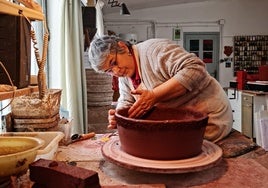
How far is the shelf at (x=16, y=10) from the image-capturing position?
3.28 ft

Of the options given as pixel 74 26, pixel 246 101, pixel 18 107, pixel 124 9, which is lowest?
pixel 246 101

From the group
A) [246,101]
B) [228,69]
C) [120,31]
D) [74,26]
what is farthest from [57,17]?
[228,69]

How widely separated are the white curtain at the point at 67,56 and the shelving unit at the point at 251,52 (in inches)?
192

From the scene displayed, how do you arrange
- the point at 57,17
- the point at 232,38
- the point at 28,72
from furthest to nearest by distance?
the point at 232,38 < the point at 57,17 < the point at 28,72

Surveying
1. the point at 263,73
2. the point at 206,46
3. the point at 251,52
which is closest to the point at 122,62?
the point at 263,73

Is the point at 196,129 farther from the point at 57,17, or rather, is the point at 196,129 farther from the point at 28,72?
the point at 57,17

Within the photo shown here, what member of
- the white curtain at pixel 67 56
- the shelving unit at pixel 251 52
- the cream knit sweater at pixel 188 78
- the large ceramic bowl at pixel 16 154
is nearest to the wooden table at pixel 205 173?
the cream knit sweater at pixel 188 78

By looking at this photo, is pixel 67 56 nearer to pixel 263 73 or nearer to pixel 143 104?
pixel 143 104

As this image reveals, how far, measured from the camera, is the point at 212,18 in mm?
6961

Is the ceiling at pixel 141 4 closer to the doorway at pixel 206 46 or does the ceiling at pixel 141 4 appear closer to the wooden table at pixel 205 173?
the doorway at pixel 206 46

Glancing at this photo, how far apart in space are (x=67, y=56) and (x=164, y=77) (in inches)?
56.1

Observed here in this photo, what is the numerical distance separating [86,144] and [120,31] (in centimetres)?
579

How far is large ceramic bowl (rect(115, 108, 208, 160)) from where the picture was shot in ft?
3.28

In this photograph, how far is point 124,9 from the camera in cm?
491
